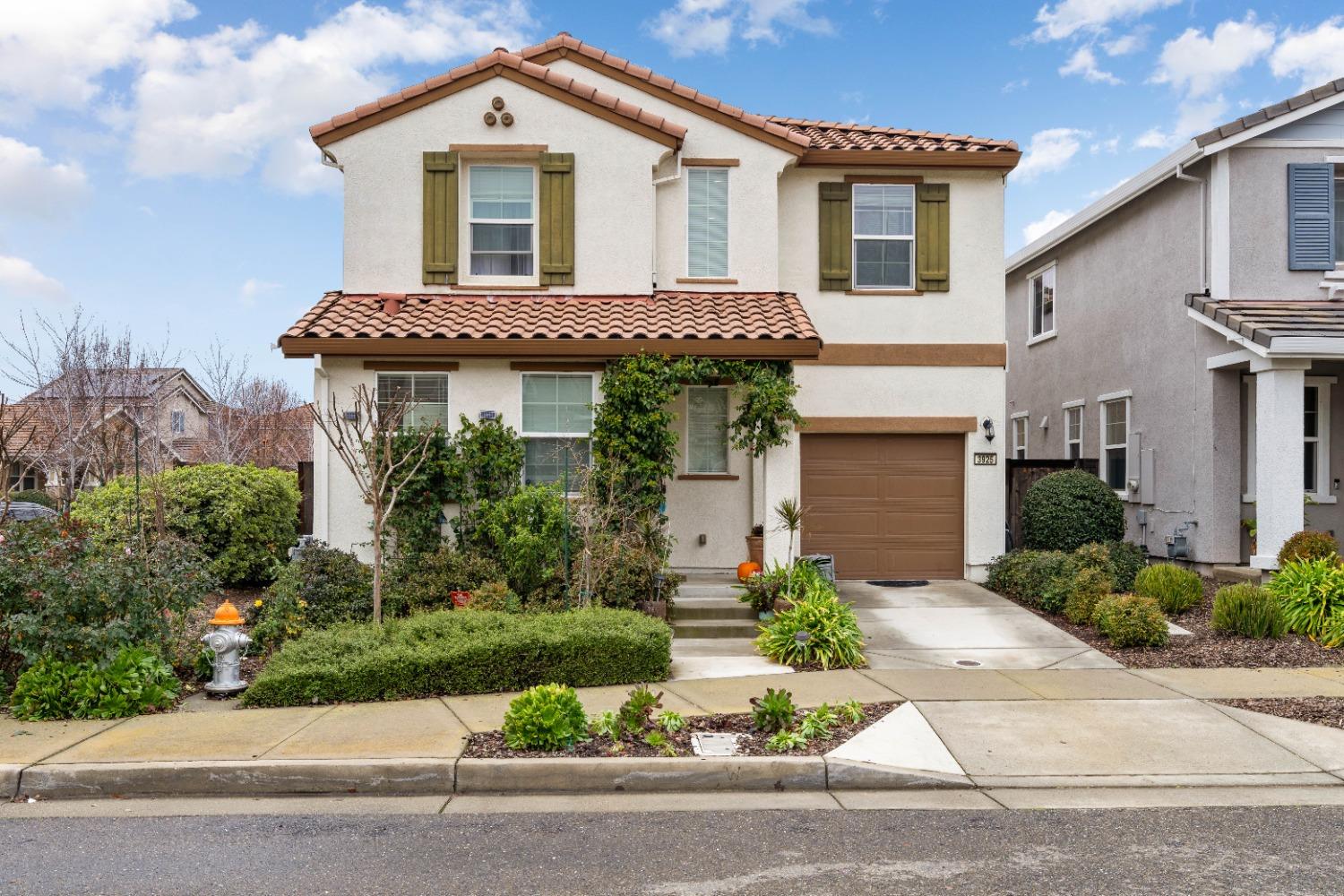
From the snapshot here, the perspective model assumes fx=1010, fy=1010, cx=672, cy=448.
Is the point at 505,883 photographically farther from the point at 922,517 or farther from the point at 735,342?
the point at 922,517

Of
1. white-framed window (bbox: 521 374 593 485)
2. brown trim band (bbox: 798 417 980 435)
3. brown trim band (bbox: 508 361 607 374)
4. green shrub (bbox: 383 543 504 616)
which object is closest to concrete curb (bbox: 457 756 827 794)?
green shrub (bbox: 383 543 504 616)

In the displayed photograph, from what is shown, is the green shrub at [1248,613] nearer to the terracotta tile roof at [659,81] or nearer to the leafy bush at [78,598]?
the terracotta tile roof at [659,81]

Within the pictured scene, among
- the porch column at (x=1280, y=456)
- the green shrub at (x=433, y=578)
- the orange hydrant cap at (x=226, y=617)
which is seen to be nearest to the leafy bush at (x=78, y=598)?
the orange hydrant cap at (x=226, y=617)

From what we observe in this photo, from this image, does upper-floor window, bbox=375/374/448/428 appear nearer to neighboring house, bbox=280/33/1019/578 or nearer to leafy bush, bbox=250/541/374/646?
neighboring house, bbox=280/33/1019/578

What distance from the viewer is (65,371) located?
24.8m

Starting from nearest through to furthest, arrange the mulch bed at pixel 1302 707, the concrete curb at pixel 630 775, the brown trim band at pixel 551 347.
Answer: the concrete curb at pixel 630 775 < the mulch bed at pixel 1302 707 < the brown trim band at pixel 551 347

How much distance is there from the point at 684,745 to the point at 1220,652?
6379 mm

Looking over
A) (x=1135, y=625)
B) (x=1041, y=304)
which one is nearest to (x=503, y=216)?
(x=1135, y=625)

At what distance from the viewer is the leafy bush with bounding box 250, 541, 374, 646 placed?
9.92 metres

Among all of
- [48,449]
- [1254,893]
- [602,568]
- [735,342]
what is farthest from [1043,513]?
[48,449]

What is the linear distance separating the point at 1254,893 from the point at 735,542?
8.96 m

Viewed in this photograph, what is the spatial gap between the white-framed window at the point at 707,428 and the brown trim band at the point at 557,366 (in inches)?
61.2

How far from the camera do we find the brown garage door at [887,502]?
14.5 metres

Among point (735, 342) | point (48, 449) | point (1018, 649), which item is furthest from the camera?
point (48, 449)
